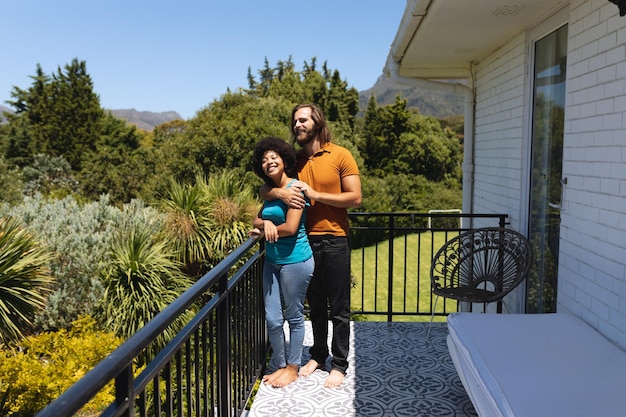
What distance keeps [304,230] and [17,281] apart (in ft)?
11.6

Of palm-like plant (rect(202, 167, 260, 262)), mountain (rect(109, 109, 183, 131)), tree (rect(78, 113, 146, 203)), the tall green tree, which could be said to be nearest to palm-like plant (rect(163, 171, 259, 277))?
palm-like plant (rect(202, 167, 260, 262))

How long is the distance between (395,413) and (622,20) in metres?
2.21

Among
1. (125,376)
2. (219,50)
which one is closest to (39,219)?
(125,376)

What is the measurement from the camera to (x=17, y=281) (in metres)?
4.78

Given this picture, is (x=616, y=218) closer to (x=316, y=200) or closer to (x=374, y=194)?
(x=316, y=200)

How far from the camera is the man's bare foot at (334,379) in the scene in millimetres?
2809

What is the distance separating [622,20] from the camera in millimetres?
2383

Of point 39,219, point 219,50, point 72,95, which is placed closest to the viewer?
point 39,219

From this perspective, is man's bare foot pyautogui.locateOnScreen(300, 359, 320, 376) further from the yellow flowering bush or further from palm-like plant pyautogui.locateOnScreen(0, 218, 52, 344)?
palm-like plant pyautogui.locateOnScreen(0, 218, 52, 344)

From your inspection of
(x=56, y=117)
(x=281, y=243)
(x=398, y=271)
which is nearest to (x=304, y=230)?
(x=281, y=243)

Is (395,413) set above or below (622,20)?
below

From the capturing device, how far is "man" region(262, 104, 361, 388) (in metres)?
2.68

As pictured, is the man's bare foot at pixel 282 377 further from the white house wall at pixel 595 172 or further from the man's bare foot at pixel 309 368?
the white house wall at pixel 595 172

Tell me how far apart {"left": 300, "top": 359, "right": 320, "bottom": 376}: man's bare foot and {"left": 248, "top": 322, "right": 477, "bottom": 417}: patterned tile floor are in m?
0.03
